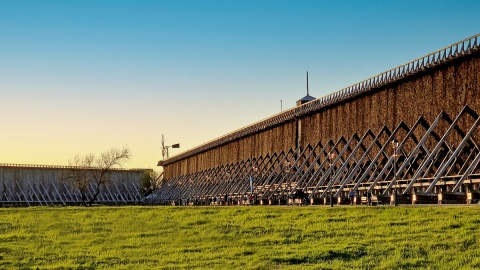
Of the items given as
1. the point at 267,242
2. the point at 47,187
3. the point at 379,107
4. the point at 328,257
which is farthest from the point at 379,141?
the point at 47,187

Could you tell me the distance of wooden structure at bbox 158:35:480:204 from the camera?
49.5 meters

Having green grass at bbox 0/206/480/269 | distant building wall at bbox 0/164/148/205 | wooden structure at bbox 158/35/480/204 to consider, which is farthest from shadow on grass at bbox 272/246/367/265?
distant building wall at bbox 0/164/148/205

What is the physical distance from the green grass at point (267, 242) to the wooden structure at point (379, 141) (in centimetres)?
1305

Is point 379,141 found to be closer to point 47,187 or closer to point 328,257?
point 328,257

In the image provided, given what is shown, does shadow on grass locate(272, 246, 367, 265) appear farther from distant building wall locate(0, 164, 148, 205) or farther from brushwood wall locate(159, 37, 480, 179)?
distant building wall locate(0, 164, 148, 205)

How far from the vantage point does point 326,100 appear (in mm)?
75125

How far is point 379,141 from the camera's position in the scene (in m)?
62.7

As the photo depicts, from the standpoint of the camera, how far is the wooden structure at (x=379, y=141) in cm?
4950

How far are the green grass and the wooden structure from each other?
42.8 ft

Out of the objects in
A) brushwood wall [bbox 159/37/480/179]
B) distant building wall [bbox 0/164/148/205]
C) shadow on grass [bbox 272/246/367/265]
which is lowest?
shadow on grass [bbox 272/246/367/265]

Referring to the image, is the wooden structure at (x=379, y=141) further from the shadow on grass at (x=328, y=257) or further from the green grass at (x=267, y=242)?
the shadow on grass at (x=328, y=257)

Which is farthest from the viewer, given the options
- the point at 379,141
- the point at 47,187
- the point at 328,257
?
the point at 47,187

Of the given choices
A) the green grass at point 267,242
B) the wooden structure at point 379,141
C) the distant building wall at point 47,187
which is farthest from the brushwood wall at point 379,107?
the distant building wall at point 47,187

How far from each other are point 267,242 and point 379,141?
3719cm
